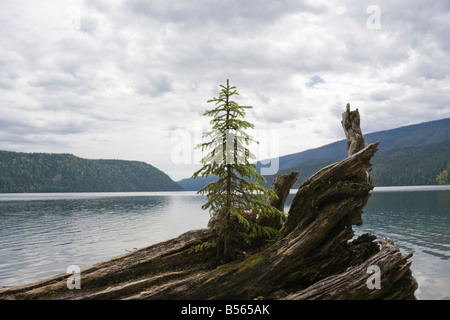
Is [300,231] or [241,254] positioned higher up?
[300,231]

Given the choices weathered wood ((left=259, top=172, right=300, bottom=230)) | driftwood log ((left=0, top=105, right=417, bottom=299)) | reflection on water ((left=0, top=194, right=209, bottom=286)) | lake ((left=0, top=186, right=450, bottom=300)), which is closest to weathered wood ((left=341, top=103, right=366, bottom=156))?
driftwood log ((left=0, top=105, right=417, bottom=299))

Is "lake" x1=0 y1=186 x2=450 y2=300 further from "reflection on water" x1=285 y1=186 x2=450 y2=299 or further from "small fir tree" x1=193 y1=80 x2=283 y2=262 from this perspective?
"small fir tree" x1=193 y1=80 x2=283 y2=262

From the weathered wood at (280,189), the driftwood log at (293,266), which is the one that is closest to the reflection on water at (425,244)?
the driftwood log at (293,266)

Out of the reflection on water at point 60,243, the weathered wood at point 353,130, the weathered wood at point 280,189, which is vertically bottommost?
the reflection on water at point 60,243

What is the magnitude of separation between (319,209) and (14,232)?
2205 inches

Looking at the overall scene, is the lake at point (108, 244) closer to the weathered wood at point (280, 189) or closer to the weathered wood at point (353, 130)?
the weathered wood at point (280, 189)

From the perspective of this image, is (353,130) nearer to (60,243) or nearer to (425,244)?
(425,244)

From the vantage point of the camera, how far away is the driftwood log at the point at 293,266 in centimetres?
1388

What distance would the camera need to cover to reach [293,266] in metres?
15.0

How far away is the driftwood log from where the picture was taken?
13.9 metres

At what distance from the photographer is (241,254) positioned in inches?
616

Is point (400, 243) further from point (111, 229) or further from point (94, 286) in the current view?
point (111, 229)

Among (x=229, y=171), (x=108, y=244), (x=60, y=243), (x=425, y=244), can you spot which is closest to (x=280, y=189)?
(x=229, y=171)
